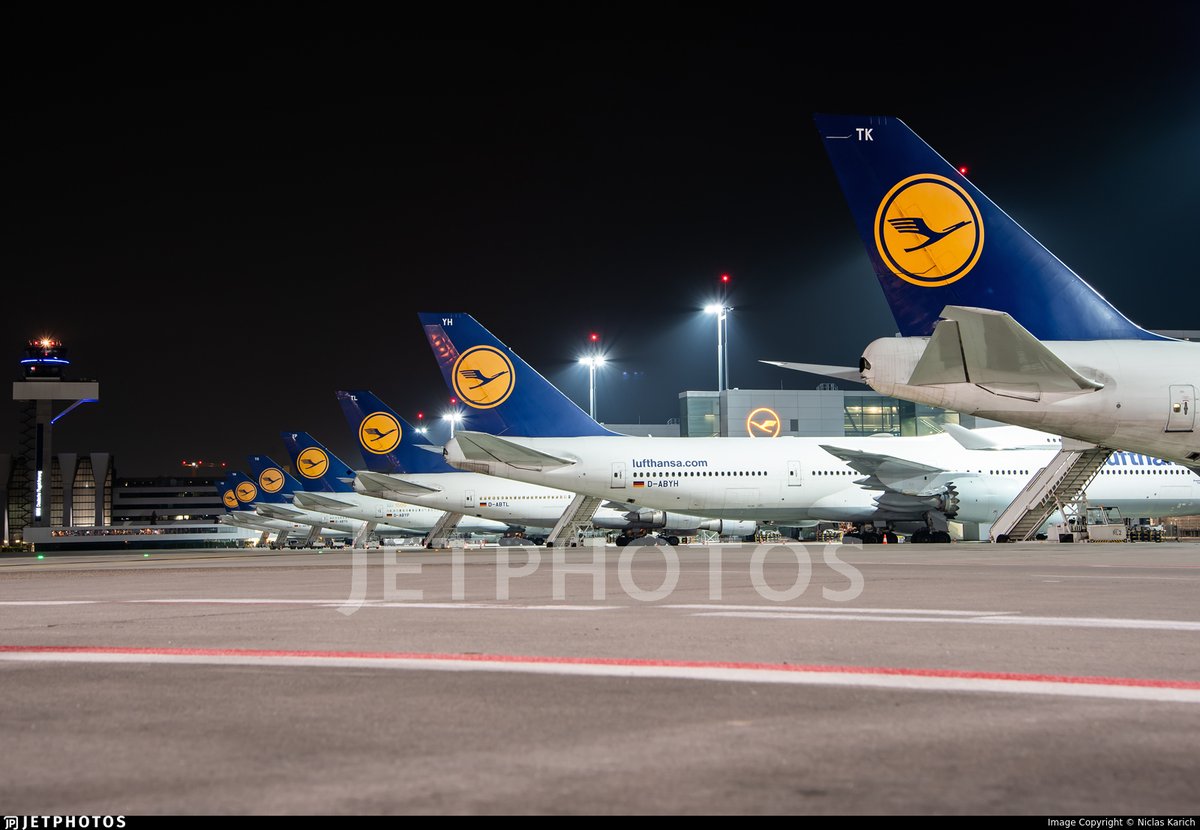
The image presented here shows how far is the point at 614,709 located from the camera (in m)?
4.26

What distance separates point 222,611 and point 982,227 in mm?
13381

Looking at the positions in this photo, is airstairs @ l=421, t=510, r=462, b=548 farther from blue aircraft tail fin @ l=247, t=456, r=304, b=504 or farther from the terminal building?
the terminal building

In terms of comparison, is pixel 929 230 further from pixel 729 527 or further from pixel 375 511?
pixel 375 511

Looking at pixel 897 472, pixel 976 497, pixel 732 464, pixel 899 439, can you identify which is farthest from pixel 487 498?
pixel 976 497

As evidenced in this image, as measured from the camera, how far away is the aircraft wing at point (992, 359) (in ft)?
48.5

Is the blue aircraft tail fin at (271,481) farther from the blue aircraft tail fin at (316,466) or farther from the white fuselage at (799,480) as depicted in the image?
the white fuselage at (799,480)

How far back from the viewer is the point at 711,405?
273 ft

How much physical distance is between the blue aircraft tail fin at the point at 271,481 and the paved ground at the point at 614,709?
265ft

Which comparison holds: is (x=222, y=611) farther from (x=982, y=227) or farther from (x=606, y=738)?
(x=982, y=227)

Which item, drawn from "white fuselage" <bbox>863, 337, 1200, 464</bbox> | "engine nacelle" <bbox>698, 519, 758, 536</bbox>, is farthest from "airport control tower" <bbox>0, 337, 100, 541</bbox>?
"white fuselage" <bbox>863, 337, 1200, 464</bbox>

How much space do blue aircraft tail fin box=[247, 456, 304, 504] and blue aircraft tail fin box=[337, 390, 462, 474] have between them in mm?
37199

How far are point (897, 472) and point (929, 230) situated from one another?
63.8 feet

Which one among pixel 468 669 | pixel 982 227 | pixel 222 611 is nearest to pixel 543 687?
pixel 468 669

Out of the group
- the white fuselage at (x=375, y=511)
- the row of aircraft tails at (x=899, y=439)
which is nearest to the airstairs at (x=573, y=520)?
the row of aircraft tails at (x=899, y=439)
